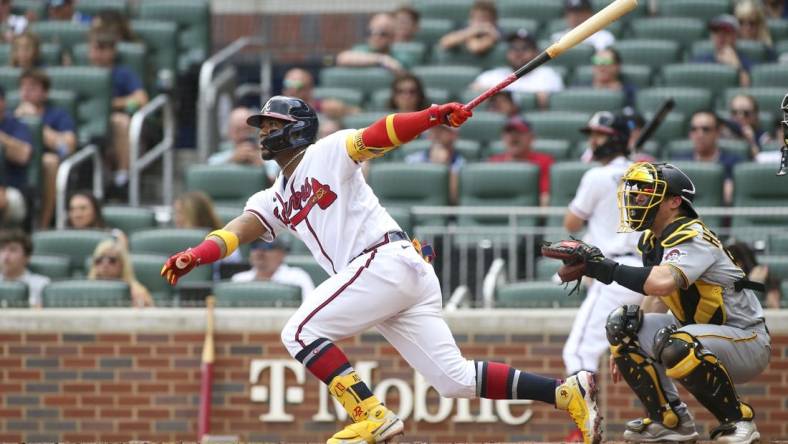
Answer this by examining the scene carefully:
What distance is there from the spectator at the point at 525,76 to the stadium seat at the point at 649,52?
681mm

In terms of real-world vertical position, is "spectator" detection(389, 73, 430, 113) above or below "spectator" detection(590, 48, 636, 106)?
below

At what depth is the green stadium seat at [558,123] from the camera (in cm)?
1123

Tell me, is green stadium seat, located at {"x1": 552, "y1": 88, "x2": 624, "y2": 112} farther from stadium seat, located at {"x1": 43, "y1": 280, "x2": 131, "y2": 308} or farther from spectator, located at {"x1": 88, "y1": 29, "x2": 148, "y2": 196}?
stadium seat, located at {"x1": 43, "y1": 280, "x2": 131, "y2": 308}

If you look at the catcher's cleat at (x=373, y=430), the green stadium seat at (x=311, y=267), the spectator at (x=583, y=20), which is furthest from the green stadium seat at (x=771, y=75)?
the catcher's cleat at (x=373, y=430)

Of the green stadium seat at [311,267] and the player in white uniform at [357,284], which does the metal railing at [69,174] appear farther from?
the player in white uniform at [357,284]

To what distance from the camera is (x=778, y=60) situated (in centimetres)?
1258

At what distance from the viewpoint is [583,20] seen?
12.5m

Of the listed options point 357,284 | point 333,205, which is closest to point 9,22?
point 333,205

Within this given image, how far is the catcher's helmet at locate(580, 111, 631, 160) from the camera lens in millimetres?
8195

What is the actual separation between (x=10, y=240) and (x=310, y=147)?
13.2ft

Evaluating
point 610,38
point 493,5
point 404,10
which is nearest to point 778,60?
point 610,38

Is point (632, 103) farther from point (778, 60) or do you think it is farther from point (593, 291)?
point (593, 291)

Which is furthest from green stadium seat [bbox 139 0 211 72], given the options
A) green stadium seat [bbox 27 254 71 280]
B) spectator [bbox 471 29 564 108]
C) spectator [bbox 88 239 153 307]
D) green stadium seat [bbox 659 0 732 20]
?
spectator [bbox 88 239 153 307]

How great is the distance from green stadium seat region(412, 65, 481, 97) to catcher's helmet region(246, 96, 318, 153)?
5.87 meters
